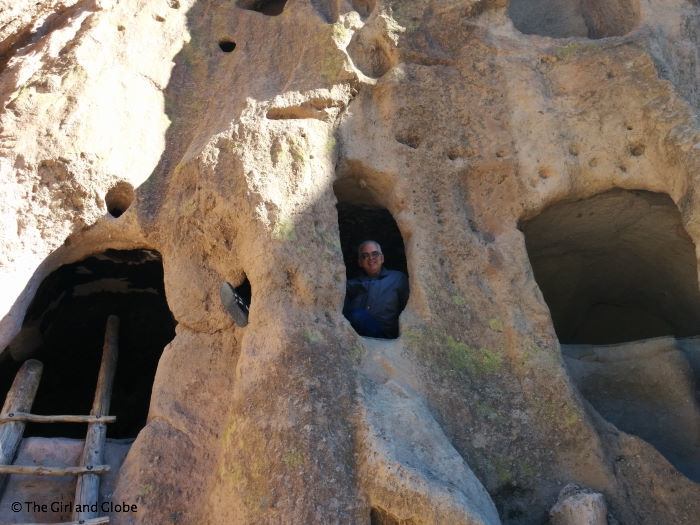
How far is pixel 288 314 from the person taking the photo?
124 inches

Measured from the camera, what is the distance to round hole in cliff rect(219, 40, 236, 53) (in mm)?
4949

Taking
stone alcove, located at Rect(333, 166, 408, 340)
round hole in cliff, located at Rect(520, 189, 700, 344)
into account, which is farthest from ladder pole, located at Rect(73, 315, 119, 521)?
round hole in cliff, located at Rect(520, 189, 700, 344)

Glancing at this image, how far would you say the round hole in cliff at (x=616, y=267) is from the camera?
14.3 ft

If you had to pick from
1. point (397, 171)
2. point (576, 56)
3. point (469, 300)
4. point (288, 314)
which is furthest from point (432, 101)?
point (288, 314)

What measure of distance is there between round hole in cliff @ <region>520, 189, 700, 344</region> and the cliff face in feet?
0.08

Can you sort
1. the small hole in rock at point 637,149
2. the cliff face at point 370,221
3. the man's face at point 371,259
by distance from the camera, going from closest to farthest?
1. the cliff face at point 370,221
2. the small hole in rock at point 637,149
3. the man's face at point 371,259

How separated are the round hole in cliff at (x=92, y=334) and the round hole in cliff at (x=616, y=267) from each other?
2.50 m

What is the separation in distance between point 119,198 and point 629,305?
147 inches

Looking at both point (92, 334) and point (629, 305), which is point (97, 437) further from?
point (629, 305)

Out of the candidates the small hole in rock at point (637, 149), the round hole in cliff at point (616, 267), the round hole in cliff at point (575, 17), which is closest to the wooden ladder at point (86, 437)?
the round hole in cliff at point (616, 267)

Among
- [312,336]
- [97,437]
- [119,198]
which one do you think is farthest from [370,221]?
[97,437]

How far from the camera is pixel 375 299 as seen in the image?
3.94m

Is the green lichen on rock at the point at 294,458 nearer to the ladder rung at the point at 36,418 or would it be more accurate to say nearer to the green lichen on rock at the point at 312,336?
the green lichen on rock at the point at 312,336

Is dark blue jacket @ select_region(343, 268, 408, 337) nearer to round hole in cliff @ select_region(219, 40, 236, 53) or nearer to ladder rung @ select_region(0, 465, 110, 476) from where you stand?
ladder rung @ select_region(0, 465, 110, 476)
